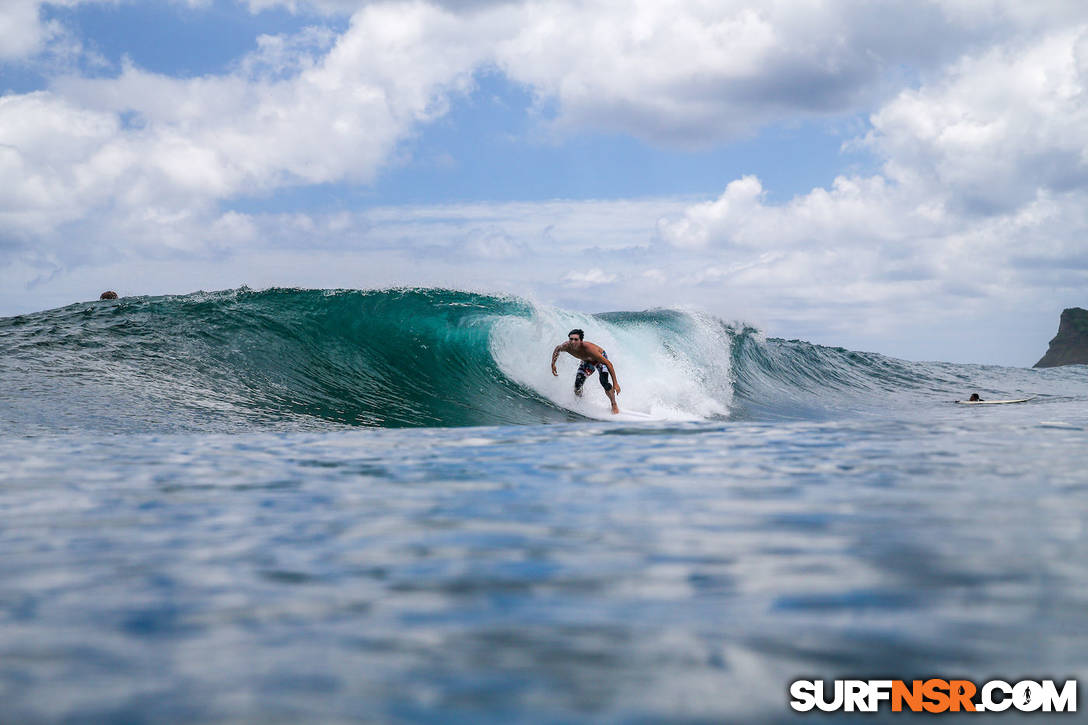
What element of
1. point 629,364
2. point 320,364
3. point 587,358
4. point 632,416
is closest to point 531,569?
point 632,416

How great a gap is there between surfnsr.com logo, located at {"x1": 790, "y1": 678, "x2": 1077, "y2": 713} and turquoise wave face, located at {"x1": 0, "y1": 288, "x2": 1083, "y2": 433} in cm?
823

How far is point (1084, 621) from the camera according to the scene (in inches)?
75.9

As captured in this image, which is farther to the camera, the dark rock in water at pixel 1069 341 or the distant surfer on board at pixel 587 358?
the dark rock in water at pixel 1069 341

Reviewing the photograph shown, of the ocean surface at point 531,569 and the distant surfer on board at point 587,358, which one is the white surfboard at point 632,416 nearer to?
the distant surfer on board at point 587,358

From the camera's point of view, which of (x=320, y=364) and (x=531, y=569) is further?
(x=320, y=364)

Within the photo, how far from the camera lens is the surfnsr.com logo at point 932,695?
4.98 feet

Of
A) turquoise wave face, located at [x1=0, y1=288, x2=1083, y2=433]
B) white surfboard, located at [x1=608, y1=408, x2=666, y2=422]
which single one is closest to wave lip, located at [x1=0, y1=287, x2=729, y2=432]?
turquoise wave face, located at [x1=0, y1=288, x2=1083, y2=433]

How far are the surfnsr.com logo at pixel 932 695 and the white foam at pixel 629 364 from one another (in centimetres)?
1135

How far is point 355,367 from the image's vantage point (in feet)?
45.1

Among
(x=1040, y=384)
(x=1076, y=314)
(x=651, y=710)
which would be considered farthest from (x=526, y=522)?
(x=1076, y=314)

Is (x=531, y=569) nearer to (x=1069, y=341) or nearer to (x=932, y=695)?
(x=932, y=695)

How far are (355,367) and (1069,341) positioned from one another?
69515 mm

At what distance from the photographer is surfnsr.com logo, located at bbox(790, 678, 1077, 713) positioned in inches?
59.7

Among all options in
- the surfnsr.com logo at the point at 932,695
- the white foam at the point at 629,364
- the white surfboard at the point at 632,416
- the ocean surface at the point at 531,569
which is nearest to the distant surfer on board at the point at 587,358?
the white surfboard at the point at 632,416
